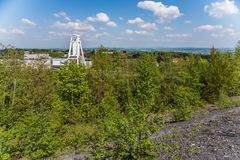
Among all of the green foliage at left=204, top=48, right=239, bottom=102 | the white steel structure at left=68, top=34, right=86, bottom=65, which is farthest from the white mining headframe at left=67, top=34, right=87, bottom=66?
the green foliage at left=204, top=48, right=239, bottom=102

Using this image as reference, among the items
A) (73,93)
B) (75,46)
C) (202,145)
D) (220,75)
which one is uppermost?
(75,46)

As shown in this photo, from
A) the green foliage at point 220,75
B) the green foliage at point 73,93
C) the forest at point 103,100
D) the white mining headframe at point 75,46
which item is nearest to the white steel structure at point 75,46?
the white mining headframe at point 75,46

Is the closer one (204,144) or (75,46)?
(204,144)

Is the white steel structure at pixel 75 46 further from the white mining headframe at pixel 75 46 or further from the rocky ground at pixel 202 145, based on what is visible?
the rocky ground at pixel 202 145

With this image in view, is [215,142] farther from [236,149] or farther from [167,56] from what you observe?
[167,56]

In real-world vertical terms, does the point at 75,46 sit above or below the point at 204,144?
above

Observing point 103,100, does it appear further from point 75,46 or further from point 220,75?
point 75,46

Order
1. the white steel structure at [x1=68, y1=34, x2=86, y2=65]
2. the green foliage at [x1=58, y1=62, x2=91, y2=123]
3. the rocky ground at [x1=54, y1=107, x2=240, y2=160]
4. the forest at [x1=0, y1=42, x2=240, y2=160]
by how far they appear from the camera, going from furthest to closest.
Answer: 1. the white steel structure at [x1=68, y1=34, x2=86, y2=65]
2. the green foliage at [x1=58, y1=62, x2=91, y2=123]
3. the forest at [x1=0, y1=42, x2=240, y2=160]
4. the rocky ground at [x1=54, y1=107, x2=240, y2=160]

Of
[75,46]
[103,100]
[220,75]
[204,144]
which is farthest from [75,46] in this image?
[204,144]

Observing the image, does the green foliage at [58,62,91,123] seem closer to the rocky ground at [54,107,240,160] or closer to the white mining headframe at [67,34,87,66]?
the rocky ground at [54,107,240,160]
